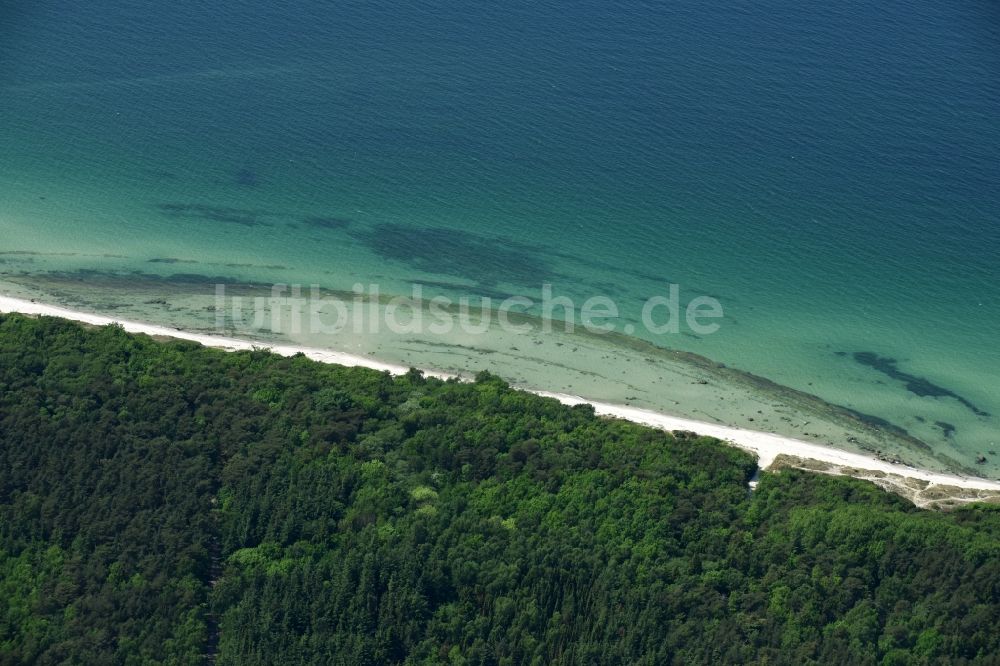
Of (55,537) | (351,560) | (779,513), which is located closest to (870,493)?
(779,513)

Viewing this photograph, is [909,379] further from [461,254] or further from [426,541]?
[426,541]

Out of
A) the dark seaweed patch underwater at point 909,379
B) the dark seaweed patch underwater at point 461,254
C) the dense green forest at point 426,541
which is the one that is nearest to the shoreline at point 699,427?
the dense green forest at point 426,541

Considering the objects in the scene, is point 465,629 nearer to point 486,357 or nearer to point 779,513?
point 779,513

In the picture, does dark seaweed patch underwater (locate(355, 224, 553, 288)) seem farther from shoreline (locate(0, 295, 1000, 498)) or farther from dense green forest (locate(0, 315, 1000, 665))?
dense green forest (locate(0, 315, 1000, 665))

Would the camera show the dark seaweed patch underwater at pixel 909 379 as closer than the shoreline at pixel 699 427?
No

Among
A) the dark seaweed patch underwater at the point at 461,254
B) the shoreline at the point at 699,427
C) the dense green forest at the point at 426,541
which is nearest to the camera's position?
A: the dense green forest at the point at 426,541

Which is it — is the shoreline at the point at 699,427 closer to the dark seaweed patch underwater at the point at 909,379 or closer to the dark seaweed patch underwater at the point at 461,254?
the dark seaweed patch underwater at the point at 909,379

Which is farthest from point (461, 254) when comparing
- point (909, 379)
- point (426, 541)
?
point (426, 541)
